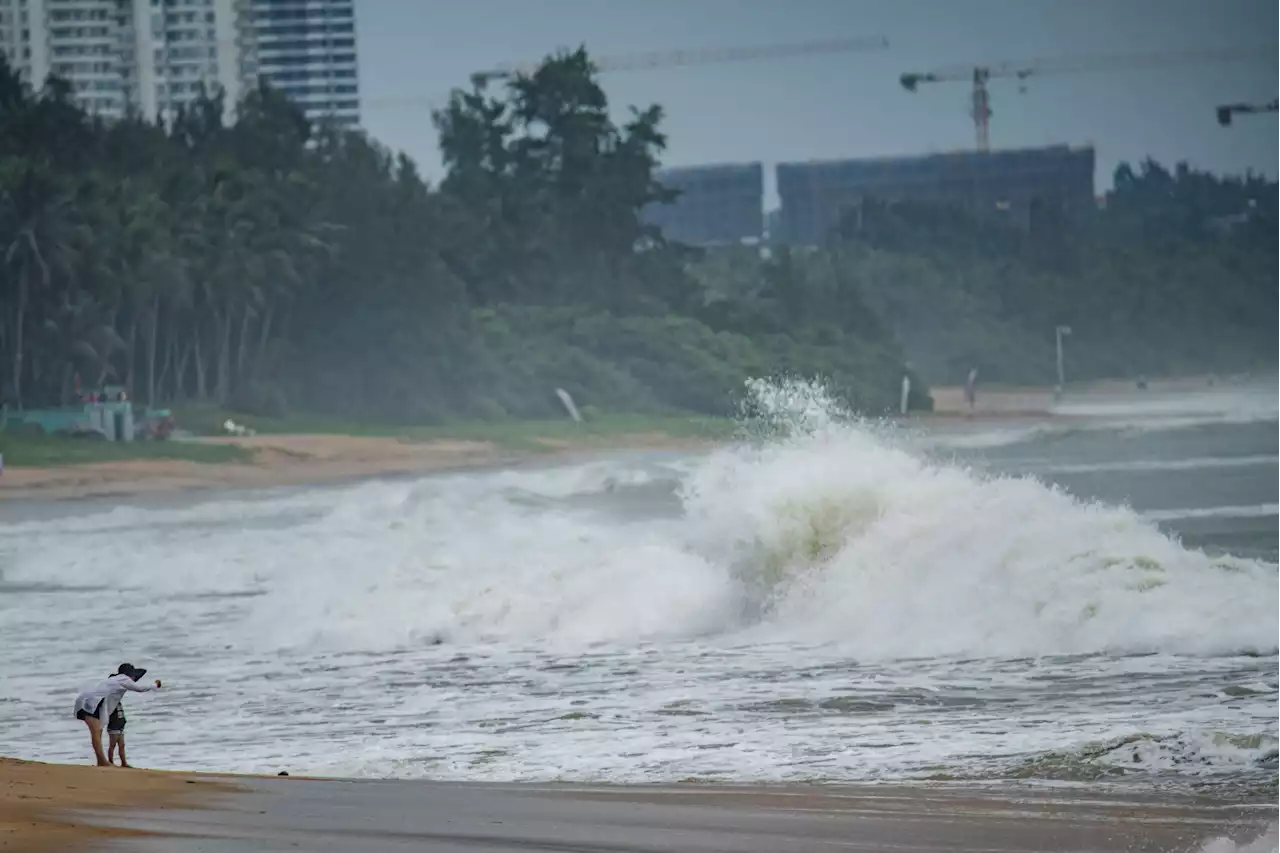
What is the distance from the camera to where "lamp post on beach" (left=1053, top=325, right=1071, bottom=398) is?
62281mm

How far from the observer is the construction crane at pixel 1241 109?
4936 cm

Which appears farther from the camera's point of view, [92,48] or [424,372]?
[92,48]

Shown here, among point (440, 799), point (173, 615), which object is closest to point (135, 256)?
point (173, 615)

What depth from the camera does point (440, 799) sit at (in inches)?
352

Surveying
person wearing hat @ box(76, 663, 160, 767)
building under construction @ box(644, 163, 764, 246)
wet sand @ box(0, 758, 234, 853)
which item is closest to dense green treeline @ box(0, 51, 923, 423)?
building under construction @ box(644, 163, 764, 246)

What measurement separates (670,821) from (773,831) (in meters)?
0.44

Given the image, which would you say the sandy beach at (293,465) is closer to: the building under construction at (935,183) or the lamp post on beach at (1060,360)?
the lamp post on beach at (1060,360)

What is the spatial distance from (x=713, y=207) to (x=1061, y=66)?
691 inches

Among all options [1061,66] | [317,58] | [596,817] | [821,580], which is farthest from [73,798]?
[317,58]

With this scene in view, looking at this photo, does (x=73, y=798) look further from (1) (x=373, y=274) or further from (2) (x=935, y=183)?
(2) (x=935, y=183)

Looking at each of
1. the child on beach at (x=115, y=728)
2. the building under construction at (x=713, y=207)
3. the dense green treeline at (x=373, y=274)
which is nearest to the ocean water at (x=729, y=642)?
the child on beach at (x=115, y=728)

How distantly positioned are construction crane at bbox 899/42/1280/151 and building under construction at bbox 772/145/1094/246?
5.21m

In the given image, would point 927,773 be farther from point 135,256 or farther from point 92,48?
point 92,48

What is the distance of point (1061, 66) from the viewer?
53625 mm
